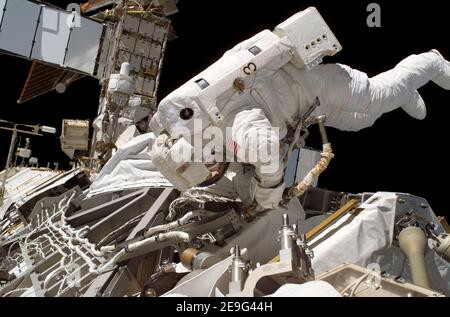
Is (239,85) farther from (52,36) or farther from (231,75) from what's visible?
(52,36)

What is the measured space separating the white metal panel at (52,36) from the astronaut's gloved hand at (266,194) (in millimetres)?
4791

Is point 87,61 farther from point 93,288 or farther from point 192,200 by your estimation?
point 93,288

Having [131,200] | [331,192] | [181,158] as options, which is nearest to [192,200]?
[181,158]

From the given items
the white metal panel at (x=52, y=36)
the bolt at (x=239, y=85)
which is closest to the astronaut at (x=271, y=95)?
the bolt at (x=239, y=85)

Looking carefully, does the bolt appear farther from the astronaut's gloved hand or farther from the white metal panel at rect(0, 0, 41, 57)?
the white metal panel at rect(0, 0, 41, 57)

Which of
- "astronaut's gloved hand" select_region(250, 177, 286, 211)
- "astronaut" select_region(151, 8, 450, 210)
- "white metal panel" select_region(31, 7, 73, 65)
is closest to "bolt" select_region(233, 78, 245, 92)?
"astronaut" select_region(151, 8, 450, 210)

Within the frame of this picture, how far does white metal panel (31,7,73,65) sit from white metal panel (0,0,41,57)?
3.4 inches

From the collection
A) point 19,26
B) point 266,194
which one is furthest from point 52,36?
point 266,194

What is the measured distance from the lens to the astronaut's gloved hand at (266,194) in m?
2.56

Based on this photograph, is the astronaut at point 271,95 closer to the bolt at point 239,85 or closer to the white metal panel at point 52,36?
the bolt at point 239,85

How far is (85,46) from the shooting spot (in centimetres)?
671

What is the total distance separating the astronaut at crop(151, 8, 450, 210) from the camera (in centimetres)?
251

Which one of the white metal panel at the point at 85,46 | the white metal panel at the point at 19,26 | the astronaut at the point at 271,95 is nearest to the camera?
the astronaut at the point at 271,95

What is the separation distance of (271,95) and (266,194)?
1.75 feet
